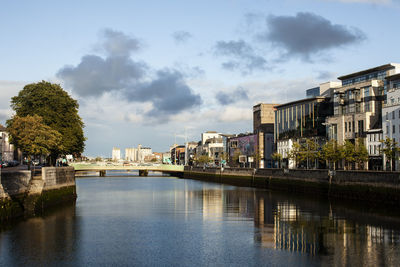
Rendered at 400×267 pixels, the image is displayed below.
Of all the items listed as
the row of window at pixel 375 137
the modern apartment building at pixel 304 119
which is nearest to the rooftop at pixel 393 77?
the row of window at pixel 375 137

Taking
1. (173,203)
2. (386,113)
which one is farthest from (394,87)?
(173,203)

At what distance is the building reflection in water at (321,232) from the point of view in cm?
3027

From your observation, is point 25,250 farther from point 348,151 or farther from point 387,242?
point 348,151

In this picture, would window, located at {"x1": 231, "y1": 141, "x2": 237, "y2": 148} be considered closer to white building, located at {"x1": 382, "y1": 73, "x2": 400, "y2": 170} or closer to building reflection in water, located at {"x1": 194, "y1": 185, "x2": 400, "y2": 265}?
white building, located at {"x1": 382, "y1": 73, "x2": 400, "y2": 170}

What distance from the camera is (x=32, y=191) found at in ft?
164

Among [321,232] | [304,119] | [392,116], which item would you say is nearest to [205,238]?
[321,232]

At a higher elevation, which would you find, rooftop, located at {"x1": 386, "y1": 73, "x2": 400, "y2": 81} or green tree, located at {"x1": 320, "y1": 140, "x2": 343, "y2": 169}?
rooftop, located at {"x1": 386, "y1": 73, "x2": 400, "y2": 81}

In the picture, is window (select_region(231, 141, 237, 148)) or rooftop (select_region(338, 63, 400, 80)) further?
window (select_region(231, 141, 237, 148))

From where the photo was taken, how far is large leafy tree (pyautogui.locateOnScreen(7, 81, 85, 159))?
239 ft

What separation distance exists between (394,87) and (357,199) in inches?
1501

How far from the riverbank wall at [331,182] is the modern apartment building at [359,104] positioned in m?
20.7

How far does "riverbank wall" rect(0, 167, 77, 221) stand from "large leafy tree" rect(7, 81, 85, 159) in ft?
31.6

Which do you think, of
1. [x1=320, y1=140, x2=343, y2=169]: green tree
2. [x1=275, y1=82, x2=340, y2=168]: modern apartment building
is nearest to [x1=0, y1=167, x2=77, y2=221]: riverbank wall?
[x1=320, y1=140, x2=343, y2=169]: green tree

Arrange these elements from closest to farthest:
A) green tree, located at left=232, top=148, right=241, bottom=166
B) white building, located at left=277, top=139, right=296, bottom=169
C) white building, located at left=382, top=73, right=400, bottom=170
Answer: white building, located at left=382, top=73, right=400, bottom=170 < white building, located at left=277, top=139, right=296, bottom=169 < green tree, located at left=232, top=148, right=241, bottom=166
